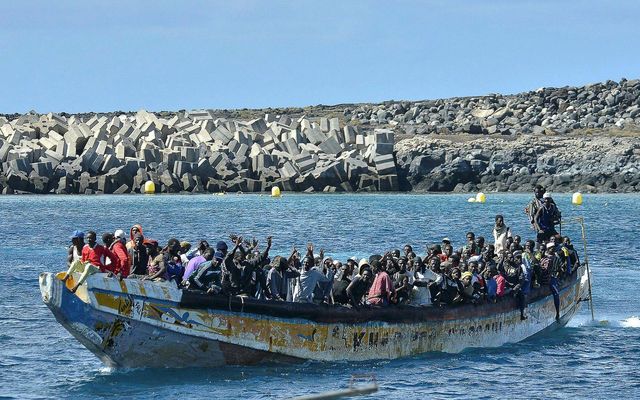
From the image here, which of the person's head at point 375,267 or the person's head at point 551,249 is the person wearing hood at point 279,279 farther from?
the person's head at point 551,249

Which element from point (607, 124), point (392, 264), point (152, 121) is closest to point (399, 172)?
point (152, 121)

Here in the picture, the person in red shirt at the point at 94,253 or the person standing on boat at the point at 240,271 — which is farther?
the person standing on boat at the point at 240,271

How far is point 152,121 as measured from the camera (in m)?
104

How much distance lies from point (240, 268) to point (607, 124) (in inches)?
4066

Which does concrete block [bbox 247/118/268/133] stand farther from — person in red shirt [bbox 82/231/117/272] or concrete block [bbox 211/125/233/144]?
person in red shirt [bbox 82/231/117/272]

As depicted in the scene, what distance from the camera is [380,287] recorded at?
23.6 meters

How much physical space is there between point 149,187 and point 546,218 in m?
63.3

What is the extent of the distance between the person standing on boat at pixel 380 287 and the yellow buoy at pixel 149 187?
69.1m

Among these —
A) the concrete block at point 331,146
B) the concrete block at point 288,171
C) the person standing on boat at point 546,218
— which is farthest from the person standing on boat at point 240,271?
the concrete block at point 331,146

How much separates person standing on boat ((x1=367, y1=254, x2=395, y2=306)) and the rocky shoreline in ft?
228

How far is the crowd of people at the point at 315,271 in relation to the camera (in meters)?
21.8

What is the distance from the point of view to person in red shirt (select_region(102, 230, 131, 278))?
845 inches

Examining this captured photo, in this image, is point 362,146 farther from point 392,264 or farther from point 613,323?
point 392,264

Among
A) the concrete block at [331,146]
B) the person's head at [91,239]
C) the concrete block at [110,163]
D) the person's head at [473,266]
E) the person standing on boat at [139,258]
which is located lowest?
the person's head at [473,266]
